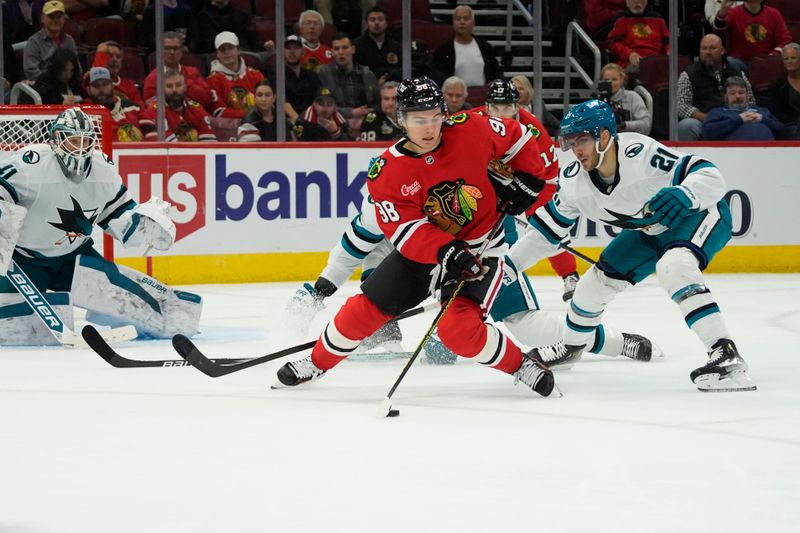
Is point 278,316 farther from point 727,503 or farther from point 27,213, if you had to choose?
point 727,503

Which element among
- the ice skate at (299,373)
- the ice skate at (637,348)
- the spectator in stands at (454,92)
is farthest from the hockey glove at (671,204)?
the spectator in stands at (454,92)

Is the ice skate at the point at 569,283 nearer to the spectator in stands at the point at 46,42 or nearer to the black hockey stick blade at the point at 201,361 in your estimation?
the black hockey stick blade at the point at 201,361

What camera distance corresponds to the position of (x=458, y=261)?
3.50m

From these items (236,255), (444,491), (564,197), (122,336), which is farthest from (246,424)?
(236,255)

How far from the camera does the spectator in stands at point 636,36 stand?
8087mm

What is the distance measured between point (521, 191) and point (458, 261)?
429mm

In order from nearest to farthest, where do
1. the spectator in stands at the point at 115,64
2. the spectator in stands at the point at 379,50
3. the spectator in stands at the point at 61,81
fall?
the spectator in stands at the point at 61,81
the spectator in stands at the point at 115,64
the spectator in stands at the point at 379,50

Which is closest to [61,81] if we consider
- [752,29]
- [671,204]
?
[671,204]

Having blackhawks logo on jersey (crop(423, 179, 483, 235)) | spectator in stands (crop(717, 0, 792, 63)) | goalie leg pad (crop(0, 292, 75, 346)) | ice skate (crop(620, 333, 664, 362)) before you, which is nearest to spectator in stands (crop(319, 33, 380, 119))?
spectator in stands (crop(717, 0, 792, 63))

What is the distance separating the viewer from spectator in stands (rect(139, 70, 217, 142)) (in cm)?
728

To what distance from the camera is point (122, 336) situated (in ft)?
16.5

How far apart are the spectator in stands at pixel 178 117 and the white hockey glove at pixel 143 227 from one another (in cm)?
220

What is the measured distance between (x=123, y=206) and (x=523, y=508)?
3.09m

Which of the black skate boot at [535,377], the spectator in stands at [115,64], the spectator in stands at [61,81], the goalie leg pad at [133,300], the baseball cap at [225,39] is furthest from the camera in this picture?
the baseball cap at [225,39]
